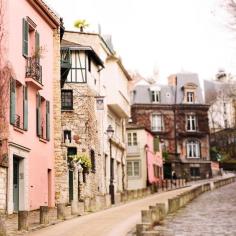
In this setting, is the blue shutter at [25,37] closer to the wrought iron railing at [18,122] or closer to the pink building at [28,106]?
the pink building at [28,106]

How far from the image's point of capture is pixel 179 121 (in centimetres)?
6794

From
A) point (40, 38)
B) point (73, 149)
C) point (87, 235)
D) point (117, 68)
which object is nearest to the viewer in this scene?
point (87, 235)

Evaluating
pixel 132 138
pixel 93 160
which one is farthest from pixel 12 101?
pixel 132 138

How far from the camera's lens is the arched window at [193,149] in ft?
221

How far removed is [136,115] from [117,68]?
86.6 ft

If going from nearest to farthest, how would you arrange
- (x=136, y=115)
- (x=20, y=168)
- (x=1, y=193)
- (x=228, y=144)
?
(x=1, y=193) < (x=20, y=168) < (x=136, y=115) < (x=228, y=144)

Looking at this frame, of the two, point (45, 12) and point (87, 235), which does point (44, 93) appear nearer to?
point (45, 12)

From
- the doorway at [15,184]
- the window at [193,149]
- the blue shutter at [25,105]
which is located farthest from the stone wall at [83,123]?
the window at [193,149]

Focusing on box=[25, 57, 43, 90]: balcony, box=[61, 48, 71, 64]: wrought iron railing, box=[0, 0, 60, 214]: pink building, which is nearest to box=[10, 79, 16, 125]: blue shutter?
box=[0, 0, 60, 214]: pink building

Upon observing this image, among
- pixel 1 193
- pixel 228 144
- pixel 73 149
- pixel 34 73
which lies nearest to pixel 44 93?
pixel 34 73

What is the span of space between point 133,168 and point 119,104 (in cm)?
1356

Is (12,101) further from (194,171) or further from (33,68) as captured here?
(194,171)

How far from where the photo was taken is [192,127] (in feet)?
224

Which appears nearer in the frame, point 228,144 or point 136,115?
point 136,115
